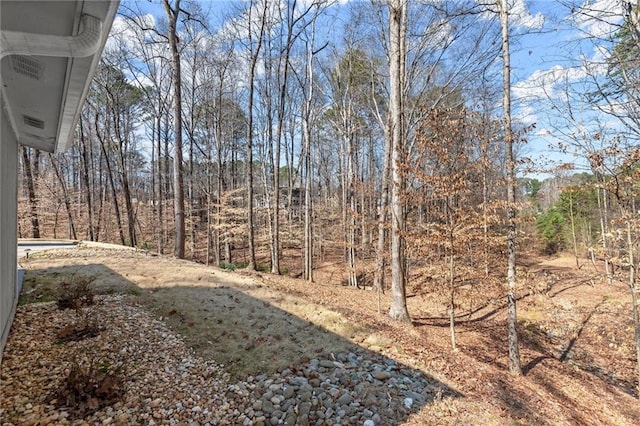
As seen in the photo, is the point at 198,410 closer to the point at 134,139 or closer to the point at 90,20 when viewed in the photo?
the point at 90,20

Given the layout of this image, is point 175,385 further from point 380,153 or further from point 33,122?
point 380,153

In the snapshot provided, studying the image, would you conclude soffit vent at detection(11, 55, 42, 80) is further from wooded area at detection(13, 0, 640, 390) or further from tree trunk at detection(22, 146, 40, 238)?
tree trunk at detection(22, 146, 40, 238)

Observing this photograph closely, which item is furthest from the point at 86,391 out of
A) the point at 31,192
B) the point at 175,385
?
the point at 31,192

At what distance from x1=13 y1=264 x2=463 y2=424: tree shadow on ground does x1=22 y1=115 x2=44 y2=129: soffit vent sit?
9.48ft

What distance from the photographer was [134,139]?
20.0 m

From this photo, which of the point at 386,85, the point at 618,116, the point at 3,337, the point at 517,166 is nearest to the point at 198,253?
the point at 386,85

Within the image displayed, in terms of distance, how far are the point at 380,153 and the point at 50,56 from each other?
1699cm

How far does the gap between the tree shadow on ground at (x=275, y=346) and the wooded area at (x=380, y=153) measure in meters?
2.16

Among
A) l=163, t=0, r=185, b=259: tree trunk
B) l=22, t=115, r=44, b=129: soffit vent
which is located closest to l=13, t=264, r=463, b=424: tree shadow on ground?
l=163, t=0, r=185, b=259: tree trunk

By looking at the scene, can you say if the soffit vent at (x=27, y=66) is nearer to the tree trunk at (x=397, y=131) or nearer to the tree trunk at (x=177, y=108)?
the tree trunk at (x=397, y=131)

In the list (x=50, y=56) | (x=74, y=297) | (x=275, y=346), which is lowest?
(x=275, y=346)

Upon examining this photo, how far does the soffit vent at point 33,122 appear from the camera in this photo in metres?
3.85

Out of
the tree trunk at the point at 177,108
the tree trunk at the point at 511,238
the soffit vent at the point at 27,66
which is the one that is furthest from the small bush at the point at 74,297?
the tree trunk at the point at 511,238

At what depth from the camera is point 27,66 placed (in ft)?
8.38
